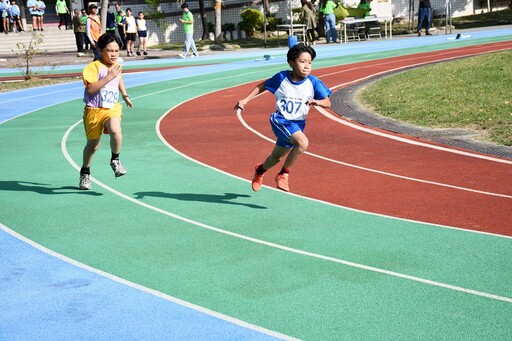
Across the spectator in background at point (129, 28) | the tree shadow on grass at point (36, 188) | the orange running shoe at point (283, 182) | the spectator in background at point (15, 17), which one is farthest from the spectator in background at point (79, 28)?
the orange running shoe at point (283, 182)

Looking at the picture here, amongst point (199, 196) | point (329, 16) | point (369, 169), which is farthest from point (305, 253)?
point (329, 16)

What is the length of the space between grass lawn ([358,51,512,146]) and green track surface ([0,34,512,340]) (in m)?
4.87

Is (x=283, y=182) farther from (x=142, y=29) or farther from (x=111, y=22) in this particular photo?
(x=111, y=22)

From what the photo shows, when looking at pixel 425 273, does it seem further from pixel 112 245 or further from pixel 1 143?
pixel 1 143

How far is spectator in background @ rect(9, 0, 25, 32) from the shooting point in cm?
3907

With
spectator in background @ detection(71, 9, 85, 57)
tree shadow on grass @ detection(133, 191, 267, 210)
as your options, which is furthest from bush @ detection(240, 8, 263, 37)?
tree shadow on grass @ detection(133, 191, 267, 210)

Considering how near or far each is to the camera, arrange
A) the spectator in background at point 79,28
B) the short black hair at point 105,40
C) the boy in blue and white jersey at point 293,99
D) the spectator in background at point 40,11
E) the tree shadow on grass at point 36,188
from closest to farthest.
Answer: the boy in blue and white jersey at point 293,99 < the short black hair at point 105,40 < the tree shadow on grass at point 36,188 < the spectator in background at point 79,28 < the spectator in background at point 40,11

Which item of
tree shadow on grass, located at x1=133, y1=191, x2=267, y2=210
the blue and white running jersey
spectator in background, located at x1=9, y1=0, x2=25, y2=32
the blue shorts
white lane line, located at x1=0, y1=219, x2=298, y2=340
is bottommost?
white lane line, located at x1=0, y1=219, x2=298, y2=340

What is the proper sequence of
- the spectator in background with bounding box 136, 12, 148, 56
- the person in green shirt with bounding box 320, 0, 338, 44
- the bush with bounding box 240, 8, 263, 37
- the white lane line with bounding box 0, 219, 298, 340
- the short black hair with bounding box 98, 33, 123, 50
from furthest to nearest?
the bush with bounding box 240, 8, 263, 37, the person in green shirt with bounding box 320, 0, 338, 44, the spectator in background with bounding box 136, 12, 148, 56, the short black hair with bounding box 98, 33, 123, 50, the white lane line with bounding box 0, 219, 298, 340

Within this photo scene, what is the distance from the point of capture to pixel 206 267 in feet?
22.3

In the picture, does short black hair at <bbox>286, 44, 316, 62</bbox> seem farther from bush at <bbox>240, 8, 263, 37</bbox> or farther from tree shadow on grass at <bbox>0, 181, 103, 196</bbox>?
bush at <bbox>240, 8, 263, 37</bbox>

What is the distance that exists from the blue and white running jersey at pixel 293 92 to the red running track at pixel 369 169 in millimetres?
1129

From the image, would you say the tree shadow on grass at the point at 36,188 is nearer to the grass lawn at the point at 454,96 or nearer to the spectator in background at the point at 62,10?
the grass lawn at the point at 454,96

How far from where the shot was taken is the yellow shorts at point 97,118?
9.45 m
